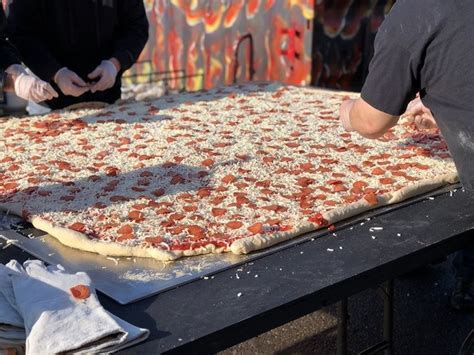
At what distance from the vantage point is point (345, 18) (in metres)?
8.20

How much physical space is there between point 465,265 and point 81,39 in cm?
278

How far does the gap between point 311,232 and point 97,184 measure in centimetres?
96

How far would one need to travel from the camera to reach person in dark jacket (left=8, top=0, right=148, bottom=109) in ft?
14.2

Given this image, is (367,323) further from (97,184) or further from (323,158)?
(97,184)

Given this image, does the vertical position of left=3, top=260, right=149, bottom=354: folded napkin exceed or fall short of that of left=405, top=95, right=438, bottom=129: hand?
it falls short

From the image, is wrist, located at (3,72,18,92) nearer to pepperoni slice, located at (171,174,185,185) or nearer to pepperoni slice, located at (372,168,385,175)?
Result: pepperoni slice, located at (171,174,185,185)

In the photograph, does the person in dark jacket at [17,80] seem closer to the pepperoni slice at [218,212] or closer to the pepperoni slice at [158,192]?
the pepperoni slice at [158,192]

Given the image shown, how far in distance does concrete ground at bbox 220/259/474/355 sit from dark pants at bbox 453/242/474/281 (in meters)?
0.26

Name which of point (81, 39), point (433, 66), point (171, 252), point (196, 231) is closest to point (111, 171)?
point (196, 231)

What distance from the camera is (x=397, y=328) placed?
151 inches

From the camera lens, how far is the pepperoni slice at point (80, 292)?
1.85 m

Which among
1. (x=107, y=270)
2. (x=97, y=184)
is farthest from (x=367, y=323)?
(x=107, y=270)

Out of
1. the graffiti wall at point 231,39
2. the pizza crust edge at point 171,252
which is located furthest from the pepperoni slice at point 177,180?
the graffiti wall at point 231,39

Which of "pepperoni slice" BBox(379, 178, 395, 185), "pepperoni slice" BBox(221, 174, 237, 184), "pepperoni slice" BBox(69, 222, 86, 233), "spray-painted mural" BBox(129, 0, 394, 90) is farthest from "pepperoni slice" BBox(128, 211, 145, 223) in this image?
"spray-painted mural" BBox(129, 0, 394, 90)
